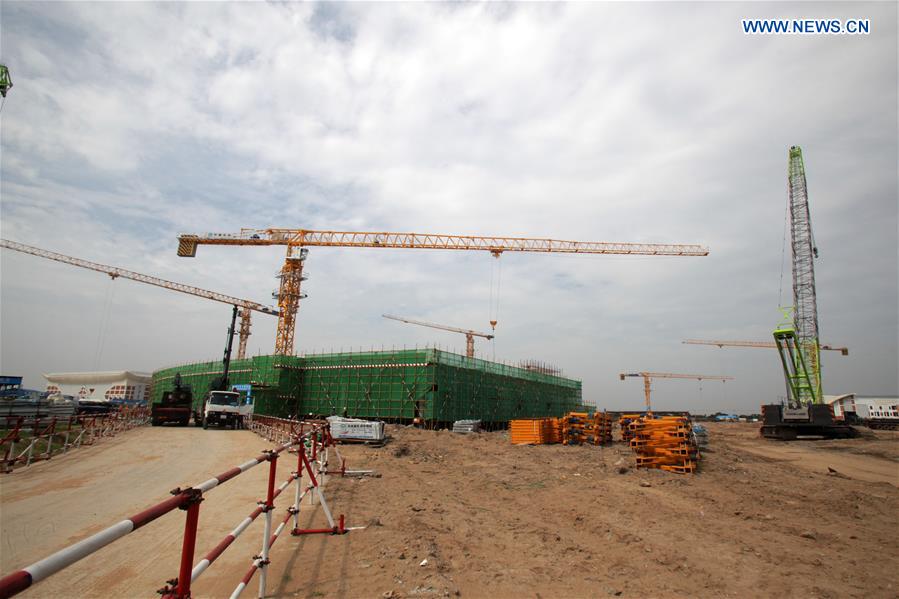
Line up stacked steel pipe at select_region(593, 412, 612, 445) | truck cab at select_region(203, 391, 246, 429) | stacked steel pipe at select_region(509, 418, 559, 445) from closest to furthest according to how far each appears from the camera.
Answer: stacked steel pipe at select_region(593, 412, 612, 445) < stacked steel pipe at select_region(509, 418, 559, 445) < truck cab at select_region(203, 391, 246, 429)

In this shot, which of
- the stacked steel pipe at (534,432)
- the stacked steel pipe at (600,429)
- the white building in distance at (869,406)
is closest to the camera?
the stacked steel pipe at (600,429)

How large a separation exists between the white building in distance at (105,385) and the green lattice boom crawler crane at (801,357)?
92509 mm

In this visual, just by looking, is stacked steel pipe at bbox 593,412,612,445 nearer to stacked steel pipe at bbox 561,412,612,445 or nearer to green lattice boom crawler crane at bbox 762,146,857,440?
stacked steel pipe at bbox 561,412,612,445

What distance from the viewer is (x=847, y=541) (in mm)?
7887

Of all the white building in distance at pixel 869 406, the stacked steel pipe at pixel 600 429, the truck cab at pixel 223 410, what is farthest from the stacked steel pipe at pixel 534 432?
the white building in distance at pixel 869 406

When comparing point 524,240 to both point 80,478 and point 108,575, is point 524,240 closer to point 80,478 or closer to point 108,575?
point 80,478

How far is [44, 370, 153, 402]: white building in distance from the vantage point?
8269 centimetres

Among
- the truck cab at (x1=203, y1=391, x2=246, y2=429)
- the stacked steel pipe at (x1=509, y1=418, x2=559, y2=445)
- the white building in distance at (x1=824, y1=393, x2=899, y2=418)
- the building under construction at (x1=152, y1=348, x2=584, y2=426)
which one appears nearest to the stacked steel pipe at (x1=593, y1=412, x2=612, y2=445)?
the stacked steel pipe at (x1=509, y1=418, x2=559, y2=445)

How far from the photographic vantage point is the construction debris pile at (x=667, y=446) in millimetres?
14703

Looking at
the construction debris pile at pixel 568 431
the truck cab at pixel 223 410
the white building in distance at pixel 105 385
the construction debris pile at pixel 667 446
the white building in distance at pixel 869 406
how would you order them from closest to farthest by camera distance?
the construction debris pile at pixel 667 446 < the construction debris pile at pixel 568 431 < the truck cab at pixel 223 410 < the white building in distance at pixel 869 406 < the white building in distance at pixel 105 385

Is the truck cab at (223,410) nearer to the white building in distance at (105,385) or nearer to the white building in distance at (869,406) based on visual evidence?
the white building in distance at (105,385)

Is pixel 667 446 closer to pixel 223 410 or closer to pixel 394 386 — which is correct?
pixel 394 386

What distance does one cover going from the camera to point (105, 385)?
87812mm

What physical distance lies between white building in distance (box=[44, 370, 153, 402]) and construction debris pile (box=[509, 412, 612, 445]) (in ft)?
270
